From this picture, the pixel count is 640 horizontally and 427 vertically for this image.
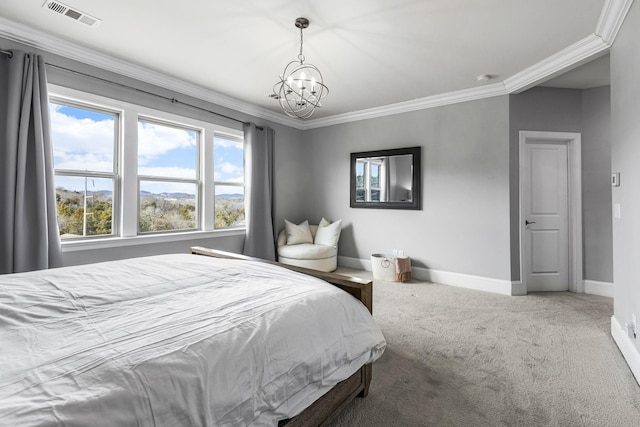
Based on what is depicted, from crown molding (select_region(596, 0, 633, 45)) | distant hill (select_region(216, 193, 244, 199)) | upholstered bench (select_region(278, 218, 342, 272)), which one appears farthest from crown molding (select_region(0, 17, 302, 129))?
crown molding (select_region(596, 0, 633, 45))

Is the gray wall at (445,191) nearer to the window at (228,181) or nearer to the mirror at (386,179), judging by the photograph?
the mirror at (386,179)

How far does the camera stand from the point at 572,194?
3.86m

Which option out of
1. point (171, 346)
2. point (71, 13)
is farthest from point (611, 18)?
point (71, 13)

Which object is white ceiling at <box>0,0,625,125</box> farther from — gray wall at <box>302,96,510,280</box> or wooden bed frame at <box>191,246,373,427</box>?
wooden bed frame at <box>191,246,373,427</box>

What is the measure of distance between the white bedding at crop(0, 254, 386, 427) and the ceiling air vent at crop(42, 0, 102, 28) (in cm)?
199

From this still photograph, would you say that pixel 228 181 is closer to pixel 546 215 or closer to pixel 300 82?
pixel 300 82

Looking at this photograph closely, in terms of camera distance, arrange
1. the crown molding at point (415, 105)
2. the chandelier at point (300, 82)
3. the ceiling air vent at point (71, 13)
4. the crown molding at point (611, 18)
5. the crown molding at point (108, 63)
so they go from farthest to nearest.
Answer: the crown molding at point (415, 105), the crown molding at point (108, 63), the chandelier at point (300, 82), the ceiling air vent at point (71, 13), the crown molding at point (611, 18)

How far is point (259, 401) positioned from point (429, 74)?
362 cm

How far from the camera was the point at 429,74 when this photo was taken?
3.51 meters

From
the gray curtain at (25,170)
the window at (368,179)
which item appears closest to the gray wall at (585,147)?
the window at (368,179)

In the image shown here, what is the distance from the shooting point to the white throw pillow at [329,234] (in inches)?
195

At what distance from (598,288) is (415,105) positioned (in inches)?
127

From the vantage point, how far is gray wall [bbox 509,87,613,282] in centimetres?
370

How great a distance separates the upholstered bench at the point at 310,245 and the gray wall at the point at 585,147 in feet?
7.92
